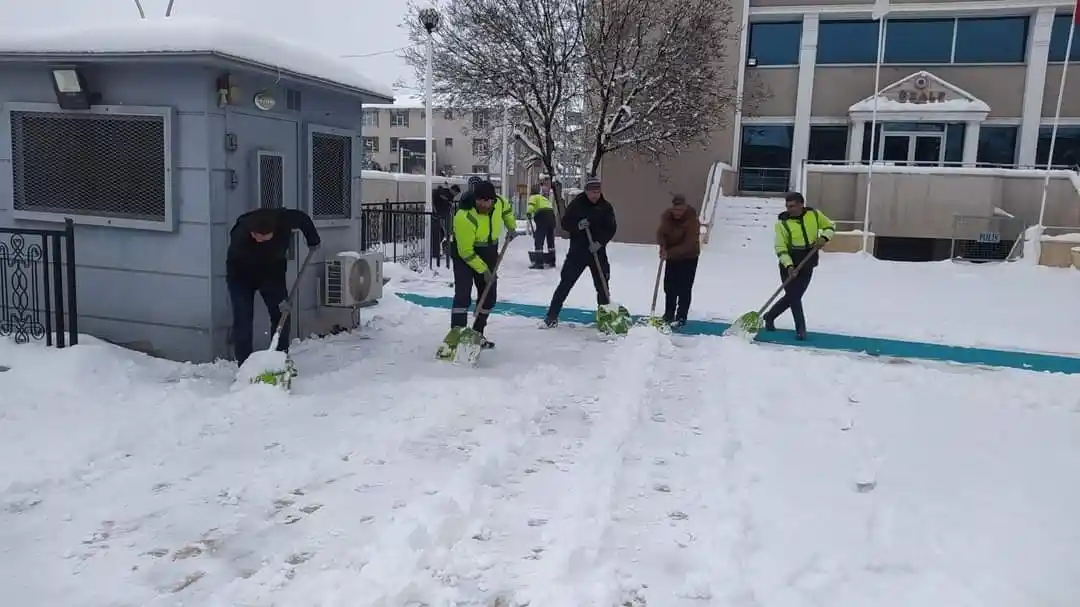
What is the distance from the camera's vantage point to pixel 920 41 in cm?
2261

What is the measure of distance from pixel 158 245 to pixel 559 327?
4202 mm

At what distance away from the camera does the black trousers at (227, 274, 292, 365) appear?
6.10m

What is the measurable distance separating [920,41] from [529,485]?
23022mm

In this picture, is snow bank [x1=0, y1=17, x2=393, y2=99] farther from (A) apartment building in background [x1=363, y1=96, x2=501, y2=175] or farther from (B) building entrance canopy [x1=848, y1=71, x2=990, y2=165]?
(A) apartment building in background [x1=363, y1=96, x2=501, y2=175]

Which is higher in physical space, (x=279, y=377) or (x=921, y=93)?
(x=921, y=93)

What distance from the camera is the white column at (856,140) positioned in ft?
74.2

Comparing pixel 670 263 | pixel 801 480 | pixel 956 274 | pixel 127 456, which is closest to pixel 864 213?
pixel 956 274

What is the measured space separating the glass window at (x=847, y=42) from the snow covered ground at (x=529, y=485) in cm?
1823

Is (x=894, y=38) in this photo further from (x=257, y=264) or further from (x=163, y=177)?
(x=163, y=177)

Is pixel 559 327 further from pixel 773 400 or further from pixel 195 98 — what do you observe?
pixel 195 98

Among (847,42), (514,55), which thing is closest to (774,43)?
(847,42)

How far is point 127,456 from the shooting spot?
443 centimetres

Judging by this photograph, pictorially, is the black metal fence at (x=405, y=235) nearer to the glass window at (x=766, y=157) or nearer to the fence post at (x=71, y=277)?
the fence post at (x=71, y=277)

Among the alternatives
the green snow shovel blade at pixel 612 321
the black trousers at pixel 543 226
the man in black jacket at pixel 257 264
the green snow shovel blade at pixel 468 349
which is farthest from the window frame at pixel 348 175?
the black trousers at pixel 543 226
